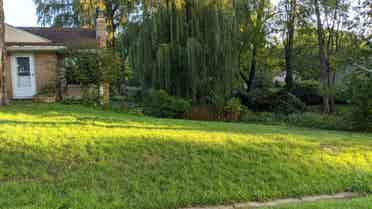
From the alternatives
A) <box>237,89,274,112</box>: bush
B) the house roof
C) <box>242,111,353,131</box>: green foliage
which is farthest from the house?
<box>237,89,274,112</box>: bush

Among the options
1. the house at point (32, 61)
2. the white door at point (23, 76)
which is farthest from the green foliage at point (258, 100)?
the white door at point (23, 76)

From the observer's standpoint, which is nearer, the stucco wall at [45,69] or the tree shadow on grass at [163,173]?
the tree shadow on grass at [163,173]

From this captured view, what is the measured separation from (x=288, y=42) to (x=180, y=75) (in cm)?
1100

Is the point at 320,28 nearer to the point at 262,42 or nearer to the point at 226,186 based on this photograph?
the point at 262,42

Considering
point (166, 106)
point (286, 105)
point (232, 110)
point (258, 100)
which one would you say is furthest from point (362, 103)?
point (166, 106)

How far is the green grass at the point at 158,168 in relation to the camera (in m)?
3.59

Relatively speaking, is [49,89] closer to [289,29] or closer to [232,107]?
[232,107]

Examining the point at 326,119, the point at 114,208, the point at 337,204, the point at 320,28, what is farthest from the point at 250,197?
the point at 320,28

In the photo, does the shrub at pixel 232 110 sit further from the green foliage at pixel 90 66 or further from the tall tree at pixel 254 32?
the tall tree at pixel 254 32

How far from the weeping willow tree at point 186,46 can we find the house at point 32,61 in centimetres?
223

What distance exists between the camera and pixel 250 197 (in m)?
3.86

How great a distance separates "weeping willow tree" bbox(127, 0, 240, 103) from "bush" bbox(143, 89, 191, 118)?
1181 mm

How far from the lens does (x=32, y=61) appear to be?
42.9 feet

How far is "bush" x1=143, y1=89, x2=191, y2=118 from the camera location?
12.2m
